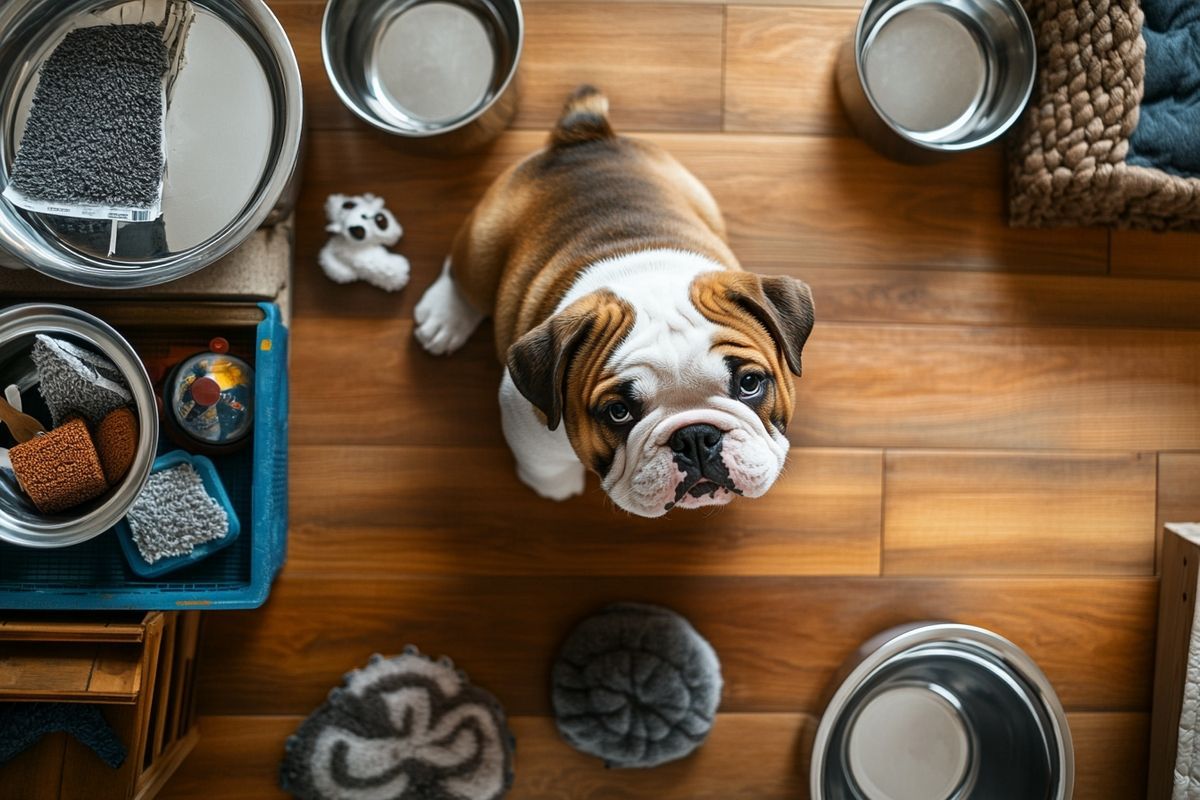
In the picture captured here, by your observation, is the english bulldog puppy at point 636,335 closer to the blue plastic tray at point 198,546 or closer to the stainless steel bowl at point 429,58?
the stainless steel bowl at point 429,58

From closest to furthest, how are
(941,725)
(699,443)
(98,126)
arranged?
(699,443), (98,126), (941,725)

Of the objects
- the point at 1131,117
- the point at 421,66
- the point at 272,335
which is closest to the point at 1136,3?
the point at 1131,117

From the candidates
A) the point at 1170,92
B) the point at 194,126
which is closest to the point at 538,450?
the point at 194,126

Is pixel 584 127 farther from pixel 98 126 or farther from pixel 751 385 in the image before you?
pixel 98 126

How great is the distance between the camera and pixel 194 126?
5.75 feet

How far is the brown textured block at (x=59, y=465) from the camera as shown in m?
1.62

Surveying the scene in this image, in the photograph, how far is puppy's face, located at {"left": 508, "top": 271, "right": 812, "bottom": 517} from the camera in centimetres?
135

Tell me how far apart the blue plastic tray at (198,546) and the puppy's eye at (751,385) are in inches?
43.1

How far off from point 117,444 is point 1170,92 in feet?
7.85

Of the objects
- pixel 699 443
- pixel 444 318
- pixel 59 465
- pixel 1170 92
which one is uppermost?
pixel 1170 92

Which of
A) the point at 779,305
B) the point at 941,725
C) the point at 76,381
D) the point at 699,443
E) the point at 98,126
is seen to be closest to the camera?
the point at 699,443

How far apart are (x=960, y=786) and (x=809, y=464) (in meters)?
0.84

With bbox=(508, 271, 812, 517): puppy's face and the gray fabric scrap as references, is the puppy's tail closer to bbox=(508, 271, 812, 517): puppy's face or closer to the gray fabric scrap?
bbox=(508, 271, 812, 517): puppy's face

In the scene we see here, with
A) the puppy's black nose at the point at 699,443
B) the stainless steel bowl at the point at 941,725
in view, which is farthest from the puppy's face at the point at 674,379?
the stainless steel bowl at the point at 941,725
